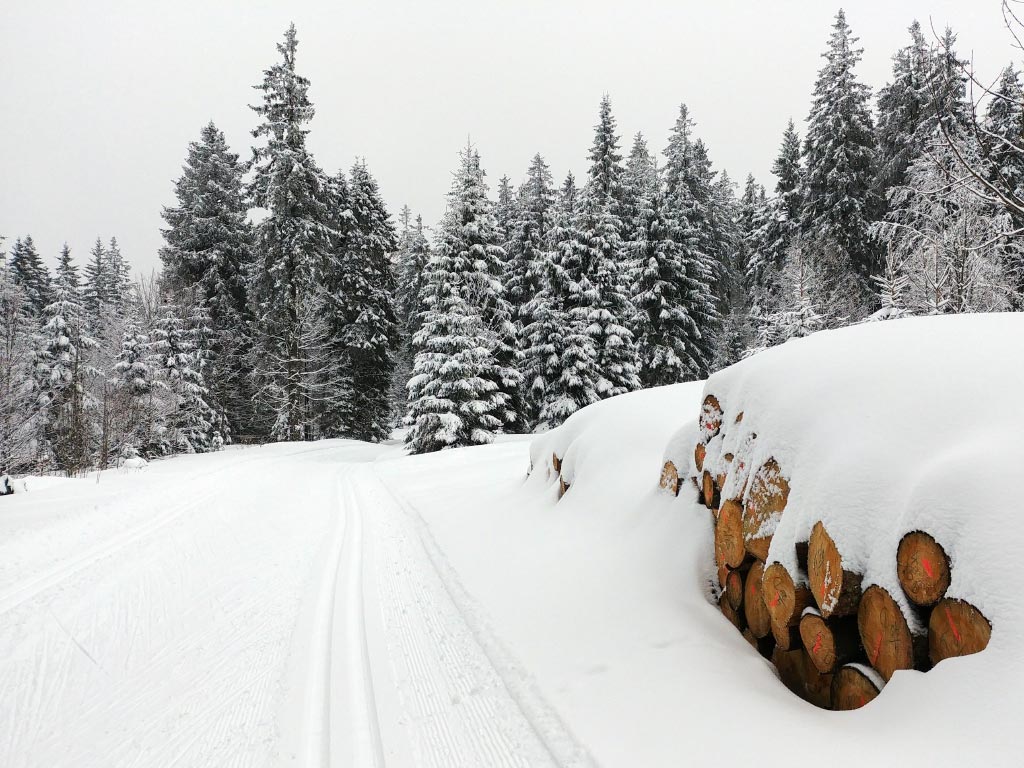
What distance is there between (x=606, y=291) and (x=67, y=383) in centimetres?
2353

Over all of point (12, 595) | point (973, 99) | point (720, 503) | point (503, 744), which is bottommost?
point (503, 744)

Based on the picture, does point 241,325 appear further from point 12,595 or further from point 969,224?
point 969,224

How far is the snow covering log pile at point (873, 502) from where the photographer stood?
1.67 m

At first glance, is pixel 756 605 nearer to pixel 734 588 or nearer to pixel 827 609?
pixel 734 588

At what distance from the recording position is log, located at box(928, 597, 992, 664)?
5.17 ft

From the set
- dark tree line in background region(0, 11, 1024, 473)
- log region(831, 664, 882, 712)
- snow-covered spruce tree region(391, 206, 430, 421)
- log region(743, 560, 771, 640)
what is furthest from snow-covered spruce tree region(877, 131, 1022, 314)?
snow-covered spruce tree region(391, 206, 430, 421)

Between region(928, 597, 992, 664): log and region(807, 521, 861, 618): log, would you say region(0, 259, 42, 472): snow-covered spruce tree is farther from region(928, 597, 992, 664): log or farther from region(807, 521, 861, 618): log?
region(928, 597, 992, 664): log

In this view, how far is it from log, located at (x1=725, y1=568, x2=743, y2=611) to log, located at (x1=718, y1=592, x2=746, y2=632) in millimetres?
32

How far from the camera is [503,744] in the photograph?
234 centimetres

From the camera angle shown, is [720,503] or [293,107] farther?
[293,107]

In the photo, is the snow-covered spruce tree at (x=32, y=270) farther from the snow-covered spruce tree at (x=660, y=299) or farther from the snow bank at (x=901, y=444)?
the snow bank at (x=901, y=444)

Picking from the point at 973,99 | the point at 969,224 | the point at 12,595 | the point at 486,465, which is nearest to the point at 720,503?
the point at 973,99

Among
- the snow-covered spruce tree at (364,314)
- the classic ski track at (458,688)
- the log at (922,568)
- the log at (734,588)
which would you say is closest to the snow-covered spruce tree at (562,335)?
the snow-covered spruce tree at (364,314)

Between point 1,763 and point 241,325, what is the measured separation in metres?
25.9
